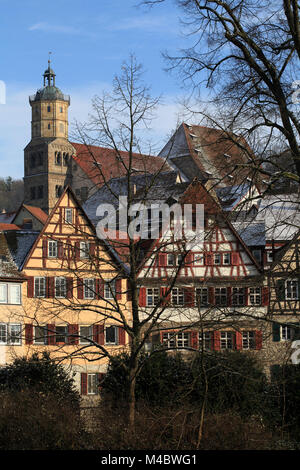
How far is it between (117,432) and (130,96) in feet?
24.0

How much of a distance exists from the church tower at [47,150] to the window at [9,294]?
57.6 m

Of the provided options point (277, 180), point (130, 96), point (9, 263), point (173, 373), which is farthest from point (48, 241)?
point (277, 180)

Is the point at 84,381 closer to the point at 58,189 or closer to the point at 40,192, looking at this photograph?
the point at 58,189

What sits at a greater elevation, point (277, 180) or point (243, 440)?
point (277, 180)

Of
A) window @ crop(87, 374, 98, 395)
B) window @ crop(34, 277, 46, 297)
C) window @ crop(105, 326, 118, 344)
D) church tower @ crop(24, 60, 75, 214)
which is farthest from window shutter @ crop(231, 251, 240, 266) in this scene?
church tower @ crop(24, 60, 75, 214)

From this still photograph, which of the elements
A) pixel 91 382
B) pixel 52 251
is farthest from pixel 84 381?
pixel 52 251

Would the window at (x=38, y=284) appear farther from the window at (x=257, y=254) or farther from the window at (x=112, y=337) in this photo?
the window at (x=257, y=254)

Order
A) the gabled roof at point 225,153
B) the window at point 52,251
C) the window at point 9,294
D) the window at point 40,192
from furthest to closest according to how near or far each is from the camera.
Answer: the window at point 40,192 < the window at point 52,251 < the window at point 9,294 < the gabled roof at point 225,153

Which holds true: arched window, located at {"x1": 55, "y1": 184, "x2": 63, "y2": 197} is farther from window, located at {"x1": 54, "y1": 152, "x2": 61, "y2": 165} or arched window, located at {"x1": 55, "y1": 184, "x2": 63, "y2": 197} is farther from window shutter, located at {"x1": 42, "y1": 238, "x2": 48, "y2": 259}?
window shutter, located at {"x1": 42, "y1": 238, "x2": 48, "y2": 259}

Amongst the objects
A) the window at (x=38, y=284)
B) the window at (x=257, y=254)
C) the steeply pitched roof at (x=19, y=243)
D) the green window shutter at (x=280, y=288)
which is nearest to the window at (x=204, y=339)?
the green window shutter at (x=280, y=288)

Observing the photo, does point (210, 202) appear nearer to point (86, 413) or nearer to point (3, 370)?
point (86, 413)

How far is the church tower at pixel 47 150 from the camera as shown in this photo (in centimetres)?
9706

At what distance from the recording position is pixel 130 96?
16688 mm

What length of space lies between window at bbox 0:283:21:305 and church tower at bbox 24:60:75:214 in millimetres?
57593
